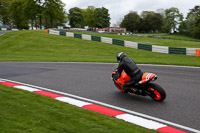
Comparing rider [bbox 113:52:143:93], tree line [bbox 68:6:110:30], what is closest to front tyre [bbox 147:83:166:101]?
rider [bbox 113:52:143:93]

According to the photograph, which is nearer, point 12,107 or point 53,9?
point 12,107

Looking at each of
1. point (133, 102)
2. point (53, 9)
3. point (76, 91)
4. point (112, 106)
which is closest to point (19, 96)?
point (76, 91)

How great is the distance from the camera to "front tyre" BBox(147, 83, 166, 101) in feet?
21.0

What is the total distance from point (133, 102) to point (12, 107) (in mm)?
3429

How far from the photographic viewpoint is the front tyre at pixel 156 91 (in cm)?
641

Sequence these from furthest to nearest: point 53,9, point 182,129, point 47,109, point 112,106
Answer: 1. point 53,9
2. point 112,106
3. point 47,109
4. point 182,129

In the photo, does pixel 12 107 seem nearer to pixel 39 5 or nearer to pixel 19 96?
pixel 19 96

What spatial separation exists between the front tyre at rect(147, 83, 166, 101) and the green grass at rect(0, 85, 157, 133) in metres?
2.09

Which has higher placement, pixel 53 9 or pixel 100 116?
pixel 53 9

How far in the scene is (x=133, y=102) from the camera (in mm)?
6664

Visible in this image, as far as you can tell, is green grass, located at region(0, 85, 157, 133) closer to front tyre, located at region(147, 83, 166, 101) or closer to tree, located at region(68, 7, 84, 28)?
front tyre, located at region(147, 83, 166, 101)

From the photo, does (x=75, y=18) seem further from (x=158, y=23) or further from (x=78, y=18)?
(x=158, y=23)

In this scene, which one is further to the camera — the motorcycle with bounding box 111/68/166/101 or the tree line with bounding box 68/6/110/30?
the tree line with bounding box 68/6/110/30

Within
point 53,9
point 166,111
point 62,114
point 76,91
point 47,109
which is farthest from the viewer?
point 53,9
